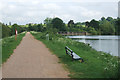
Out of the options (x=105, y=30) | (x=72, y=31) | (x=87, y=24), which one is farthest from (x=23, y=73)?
(x=87, y=24)

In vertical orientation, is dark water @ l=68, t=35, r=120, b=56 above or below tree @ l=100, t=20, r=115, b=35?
below

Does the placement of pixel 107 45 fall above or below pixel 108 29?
below

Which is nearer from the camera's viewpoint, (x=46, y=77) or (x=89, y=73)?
(x=46, y=77)

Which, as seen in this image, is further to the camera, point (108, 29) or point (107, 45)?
point (108, 29)

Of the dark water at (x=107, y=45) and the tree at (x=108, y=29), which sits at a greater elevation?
the tree at (x=108, y=29)

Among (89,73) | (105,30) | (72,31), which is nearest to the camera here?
(89,73)

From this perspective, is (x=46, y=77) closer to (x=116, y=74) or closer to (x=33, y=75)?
(x=33, y=75)

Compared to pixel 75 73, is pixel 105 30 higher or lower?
higher

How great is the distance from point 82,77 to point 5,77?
2.73 m

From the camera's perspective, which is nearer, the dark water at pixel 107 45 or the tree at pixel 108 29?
the dark water at pixel 107 45

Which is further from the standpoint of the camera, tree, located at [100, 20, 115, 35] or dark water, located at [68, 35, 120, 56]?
tree, located at [100, 20, 115, 35]

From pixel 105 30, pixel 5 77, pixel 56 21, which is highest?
pixel 56 21

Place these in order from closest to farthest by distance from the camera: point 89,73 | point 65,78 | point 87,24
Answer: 1. point 65,78
2. point 89,73
3. point 87,24

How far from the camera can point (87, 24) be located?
8912cm
